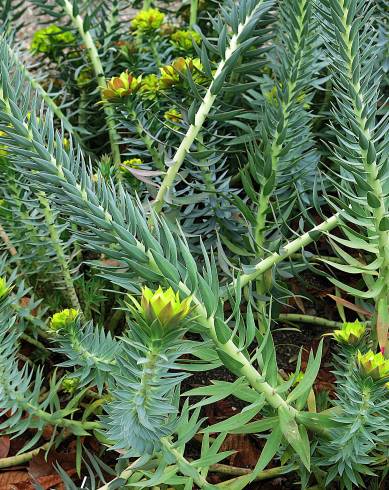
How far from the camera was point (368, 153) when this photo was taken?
84cm

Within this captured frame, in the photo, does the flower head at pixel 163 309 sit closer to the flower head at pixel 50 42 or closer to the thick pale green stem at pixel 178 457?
the thick pale green stem at pixel 178 457

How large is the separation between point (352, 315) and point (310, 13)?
628 millimetres

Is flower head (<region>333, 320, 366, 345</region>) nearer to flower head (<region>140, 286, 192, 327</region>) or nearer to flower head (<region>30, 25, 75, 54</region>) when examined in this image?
flower head (<region>140, 286, 192, 327</region>)

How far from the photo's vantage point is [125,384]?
708mm

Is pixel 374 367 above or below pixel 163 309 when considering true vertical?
below

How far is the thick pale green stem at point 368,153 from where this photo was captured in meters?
0.83

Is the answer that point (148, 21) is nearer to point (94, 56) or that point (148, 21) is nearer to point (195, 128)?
point (94, 56)

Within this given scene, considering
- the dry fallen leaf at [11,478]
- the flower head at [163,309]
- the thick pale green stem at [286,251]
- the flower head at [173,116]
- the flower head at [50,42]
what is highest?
the flower head at [163,309]

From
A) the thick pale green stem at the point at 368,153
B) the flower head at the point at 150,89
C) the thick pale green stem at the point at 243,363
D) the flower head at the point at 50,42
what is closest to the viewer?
the thick pale green stem at the point at 243,363

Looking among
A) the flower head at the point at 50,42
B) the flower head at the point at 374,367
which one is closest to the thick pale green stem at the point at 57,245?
the flower head at the point at 374,367

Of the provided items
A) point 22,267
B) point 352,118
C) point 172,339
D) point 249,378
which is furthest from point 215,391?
point 22,267

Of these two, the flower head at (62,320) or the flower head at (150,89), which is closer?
the flower head at (62,320)

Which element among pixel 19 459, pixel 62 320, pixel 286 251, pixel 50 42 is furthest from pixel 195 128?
pixel 50 42

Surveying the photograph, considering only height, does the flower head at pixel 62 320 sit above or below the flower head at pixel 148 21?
below
